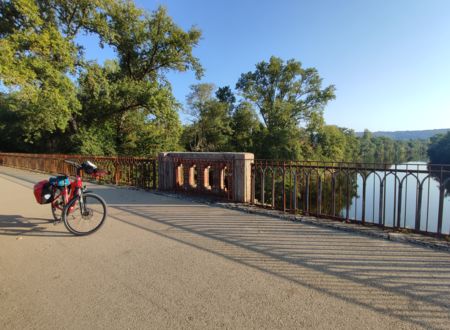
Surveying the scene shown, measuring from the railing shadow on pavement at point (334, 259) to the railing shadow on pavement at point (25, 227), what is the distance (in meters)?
1.18

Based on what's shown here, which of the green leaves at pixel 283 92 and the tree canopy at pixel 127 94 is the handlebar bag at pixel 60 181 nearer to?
the tree canopy at pixel 127 94

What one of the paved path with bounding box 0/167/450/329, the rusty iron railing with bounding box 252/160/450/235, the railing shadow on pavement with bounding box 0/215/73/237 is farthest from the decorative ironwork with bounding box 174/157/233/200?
the railing shadow on pavement with bounding box 0/215/73/237

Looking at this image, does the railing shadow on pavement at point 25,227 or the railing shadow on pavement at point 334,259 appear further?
the railing shadow on pavement at point 25,227

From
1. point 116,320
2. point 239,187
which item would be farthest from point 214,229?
point 116,320

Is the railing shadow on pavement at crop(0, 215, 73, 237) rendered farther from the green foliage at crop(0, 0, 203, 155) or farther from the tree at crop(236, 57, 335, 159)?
the tree at crop(236, 57, 335, 159)

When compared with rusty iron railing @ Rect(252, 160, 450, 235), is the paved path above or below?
below

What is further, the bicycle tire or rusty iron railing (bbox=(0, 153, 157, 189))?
rusty iron railing (bbox=(0, 153, 157, 189))

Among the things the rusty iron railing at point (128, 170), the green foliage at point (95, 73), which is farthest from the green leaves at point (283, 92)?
the rusty iron railing at point (128, 170)

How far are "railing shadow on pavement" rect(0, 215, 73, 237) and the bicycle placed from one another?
0.26 metres

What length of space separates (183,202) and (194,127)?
29808mm

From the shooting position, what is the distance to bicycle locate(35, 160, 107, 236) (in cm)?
455

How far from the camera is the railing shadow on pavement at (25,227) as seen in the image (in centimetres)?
456

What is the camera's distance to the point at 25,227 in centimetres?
495

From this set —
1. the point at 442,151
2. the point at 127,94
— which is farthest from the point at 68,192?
the point at 442,151
